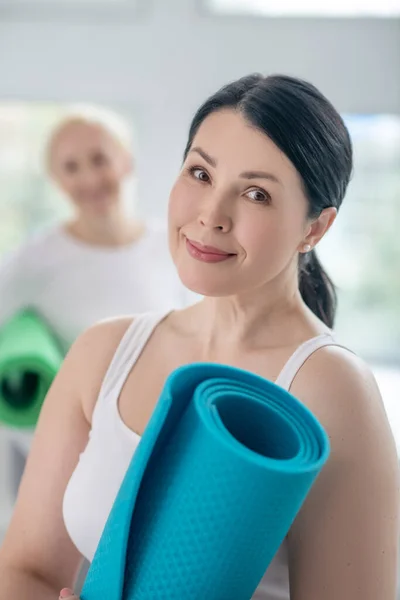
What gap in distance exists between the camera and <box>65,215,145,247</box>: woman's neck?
2576 mm

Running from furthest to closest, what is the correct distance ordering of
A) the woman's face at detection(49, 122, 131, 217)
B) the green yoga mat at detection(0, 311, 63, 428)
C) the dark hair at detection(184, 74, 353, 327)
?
the woman's face at detection(49, 122, 131, 217) → the green yoga mat at detection(0, 311, 63, 428) → the dark hair at detection(184, 74, 353, 327)

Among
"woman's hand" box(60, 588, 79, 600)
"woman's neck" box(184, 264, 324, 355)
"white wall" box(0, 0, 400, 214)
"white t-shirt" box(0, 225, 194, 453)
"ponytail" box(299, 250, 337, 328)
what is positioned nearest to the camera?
"woman's hand" box(60, 588, 79, 600)

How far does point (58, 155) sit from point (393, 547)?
1.98 metres

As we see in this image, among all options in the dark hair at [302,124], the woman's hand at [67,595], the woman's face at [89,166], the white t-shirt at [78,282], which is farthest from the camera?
the woman's face at [89,166]

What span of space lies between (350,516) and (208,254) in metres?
0.34

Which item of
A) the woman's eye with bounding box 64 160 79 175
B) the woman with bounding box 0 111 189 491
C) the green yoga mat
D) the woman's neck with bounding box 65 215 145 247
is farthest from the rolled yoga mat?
the woman's eye with bounding box 64 160 79 175

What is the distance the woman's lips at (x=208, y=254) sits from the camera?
0.96 meters

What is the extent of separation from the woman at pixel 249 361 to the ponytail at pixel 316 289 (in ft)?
0.13

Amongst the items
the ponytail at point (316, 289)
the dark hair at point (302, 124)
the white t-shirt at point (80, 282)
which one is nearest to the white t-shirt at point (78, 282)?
the white t-shirt at point (80, 282)

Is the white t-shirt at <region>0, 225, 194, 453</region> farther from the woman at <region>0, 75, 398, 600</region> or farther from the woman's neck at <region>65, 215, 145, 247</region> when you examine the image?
the woman at <region>0, 75, 398, 600</region>

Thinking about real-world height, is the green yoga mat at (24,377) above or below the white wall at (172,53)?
below

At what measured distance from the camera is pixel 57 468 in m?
1.11

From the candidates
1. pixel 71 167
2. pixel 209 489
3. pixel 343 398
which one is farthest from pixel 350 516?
pixel 71 167

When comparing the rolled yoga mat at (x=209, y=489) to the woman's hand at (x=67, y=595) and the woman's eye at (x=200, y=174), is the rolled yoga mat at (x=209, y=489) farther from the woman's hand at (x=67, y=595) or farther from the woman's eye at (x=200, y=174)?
the woman's eye at (x=200, y=174)
